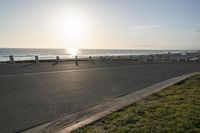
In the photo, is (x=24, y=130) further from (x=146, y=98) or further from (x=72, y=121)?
(x=146, y=98)

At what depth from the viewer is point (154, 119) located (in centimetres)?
525

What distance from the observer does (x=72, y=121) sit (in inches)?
221

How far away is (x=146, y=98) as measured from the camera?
25.0ft

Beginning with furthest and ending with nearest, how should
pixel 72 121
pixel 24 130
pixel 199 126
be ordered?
pixel 72 121, pixel 24 130, pixel 199 126

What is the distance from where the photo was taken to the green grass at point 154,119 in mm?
4578

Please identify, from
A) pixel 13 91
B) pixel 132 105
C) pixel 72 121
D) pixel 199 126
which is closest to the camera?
pixel 199 126

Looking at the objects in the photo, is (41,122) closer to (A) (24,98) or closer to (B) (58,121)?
(B) (58,121)

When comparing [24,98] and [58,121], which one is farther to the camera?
[24,98]

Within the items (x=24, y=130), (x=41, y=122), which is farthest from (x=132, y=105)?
(x=24, y=130)

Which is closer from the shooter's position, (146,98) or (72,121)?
(72,121)

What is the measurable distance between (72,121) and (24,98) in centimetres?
323

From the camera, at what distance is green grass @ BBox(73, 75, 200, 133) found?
4578 mm

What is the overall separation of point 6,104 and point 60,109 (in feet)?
5.81

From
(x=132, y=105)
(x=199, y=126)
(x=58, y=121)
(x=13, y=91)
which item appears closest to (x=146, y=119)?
(x=199, y=126)
